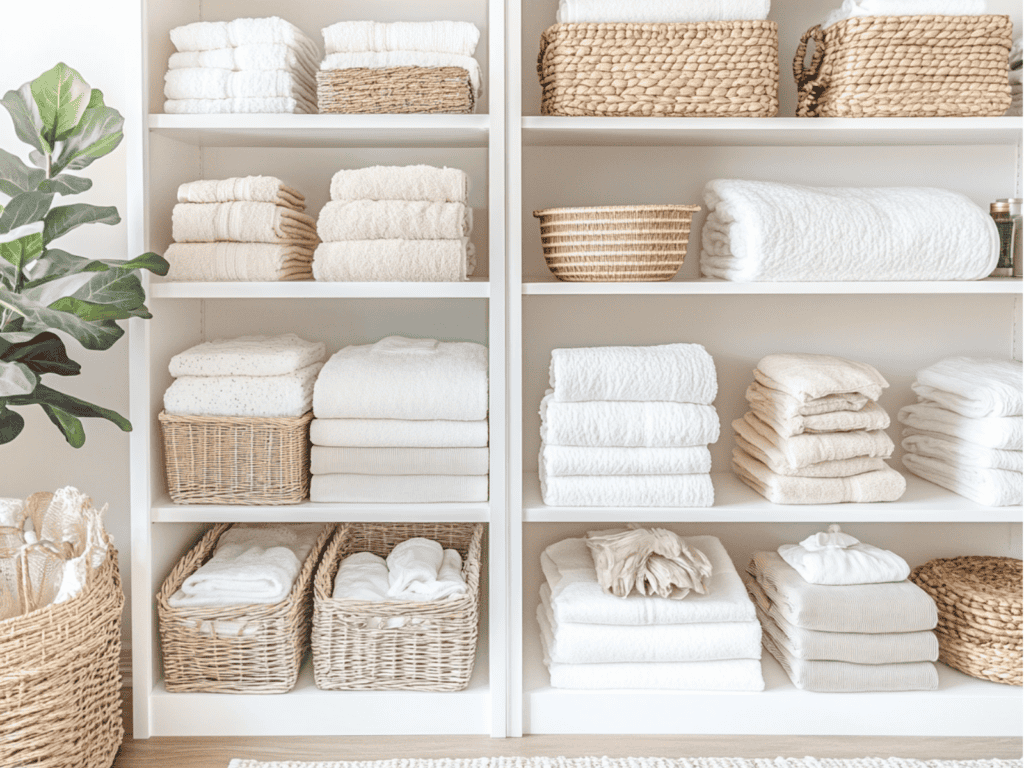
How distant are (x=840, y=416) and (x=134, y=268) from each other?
136cm

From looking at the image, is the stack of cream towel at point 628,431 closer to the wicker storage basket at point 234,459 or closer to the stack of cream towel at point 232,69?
the wicker storage basket at point 234,459

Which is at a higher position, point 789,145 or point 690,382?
point 789,145

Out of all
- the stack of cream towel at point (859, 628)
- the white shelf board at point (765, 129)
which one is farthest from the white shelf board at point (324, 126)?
the stack of cream towel at point (859, 628)

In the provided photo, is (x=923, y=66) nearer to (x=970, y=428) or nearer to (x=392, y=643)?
(x=970, y=428)

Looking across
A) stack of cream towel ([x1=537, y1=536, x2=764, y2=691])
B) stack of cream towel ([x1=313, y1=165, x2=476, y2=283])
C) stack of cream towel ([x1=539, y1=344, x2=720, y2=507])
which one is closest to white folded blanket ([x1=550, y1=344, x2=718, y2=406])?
stack of cream towel ([x1=539, y1=344, x2=720, y2=507])

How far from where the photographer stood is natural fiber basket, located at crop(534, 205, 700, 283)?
5.36 ft

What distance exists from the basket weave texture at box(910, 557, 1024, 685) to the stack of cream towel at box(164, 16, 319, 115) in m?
1.67

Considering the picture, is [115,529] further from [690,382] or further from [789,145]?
[789,145]

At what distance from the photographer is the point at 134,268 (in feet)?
4.95

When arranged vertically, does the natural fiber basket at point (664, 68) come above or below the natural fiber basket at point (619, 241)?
above

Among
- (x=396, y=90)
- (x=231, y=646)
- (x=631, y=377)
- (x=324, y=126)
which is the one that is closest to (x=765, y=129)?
(x=631, y=377)

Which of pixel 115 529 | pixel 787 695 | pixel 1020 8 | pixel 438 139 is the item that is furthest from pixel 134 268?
pixel 1020 8

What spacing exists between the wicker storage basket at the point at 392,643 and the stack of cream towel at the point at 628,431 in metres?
0.31

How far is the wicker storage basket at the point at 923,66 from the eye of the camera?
1647 millimetres
